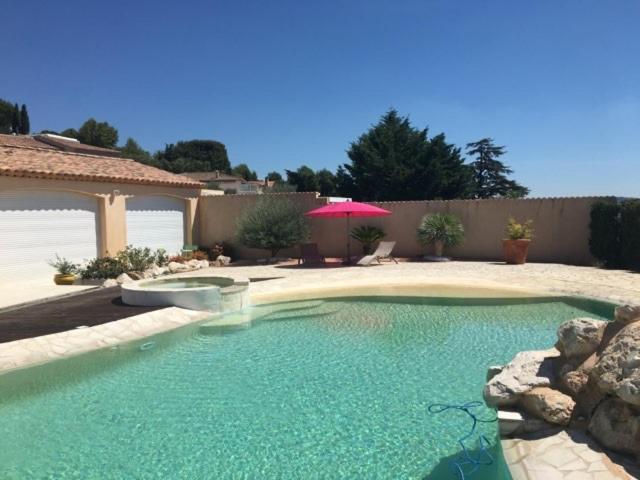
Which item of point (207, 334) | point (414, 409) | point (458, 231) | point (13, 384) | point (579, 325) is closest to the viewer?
point (579, 325)

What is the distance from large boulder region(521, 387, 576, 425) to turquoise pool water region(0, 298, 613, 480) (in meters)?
0.67

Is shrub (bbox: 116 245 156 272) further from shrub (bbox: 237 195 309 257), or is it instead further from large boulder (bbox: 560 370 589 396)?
large boulder (bbox: 560 370 589 396)

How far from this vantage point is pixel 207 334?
1017cm

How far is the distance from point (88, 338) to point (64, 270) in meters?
7.79

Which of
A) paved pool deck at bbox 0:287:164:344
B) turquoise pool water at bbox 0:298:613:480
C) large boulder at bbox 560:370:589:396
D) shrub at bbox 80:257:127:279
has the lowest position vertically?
turquoise pool water at bbox 0:298:613:480

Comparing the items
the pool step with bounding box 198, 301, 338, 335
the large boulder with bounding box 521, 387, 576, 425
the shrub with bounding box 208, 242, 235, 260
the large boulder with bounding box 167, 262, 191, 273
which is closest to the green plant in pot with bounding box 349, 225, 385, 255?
the shrub with bounding box 208, 242, 235, 260

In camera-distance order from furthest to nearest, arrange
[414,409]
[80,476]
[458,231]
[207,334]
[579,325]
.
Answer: [458,231] < [207,334] < [414,409] < [579,325] < [80,476]

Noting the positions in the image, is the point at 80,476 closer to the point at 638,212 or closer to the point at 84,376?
the point at 84,376

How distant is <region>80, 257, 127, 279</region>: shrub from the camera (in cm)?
1575

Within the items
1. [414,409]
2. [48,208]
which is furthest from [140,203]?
[414,409]

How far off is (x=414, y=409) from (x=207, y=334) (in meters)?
5.28

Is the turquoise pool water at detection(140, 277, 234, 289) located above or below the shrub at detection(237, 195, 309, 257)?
below

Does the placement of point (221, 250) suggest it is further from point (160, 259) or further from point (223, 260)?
point (160, 259)

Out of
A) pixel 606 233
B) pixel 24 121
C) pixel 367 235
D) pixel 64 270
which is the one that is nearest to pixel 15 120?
pixel 24 121
